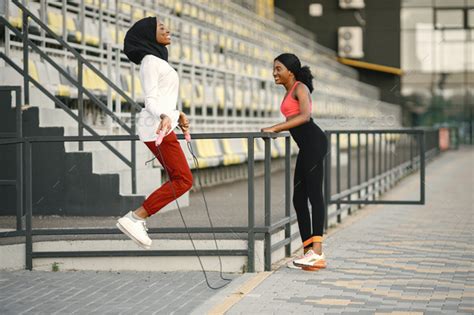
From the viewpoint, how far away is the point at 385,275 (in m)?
8.23

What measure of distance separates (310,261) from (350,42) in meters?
45.8

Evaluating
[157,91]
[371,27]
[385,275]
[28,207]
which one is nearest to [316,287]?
[385,275]

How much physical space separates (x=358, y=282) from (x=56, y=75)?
5.58 metres

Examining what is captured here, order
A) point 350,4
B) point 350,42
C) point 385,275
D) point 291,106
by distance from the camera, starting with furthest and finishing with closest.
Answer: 1. point 350,42
2. point 350,4
3. point 291,106
4. point 385,275

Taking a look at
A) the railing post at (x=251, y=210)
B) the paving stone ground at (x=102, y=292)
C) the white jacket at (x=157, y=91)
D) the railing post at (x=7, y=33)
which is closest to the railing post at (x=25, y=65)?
the railing post at (x=7, y=33)

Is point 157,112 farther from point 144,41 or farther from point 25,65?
point 25,65

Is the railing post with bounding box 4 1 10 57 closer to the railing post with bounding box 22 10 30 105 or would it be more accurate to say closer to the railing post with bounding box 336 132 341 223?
the railing post with bounding box 22 10 30 105

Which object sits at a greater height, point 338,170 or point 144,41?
point 144,41

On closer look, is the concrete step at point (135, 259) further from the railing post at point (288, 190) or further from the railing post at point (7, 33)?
the railing post at point (7, 33)

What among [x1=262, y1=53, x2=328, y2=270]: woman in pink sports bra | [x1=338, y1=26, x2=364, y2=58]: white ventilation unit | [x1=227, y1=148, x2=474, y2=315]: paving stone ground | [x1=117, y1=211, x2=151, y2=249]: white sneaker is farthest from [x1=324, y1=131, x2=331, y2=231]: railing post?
[x1=338, y1=26, x2=364, y2=58]: white ventilation unit

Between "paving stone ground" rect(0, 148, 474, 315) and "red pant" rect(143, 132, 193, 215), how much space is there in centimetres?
59

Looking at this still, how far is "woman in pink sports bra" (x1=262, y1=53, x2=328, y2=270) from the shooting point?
849 centimetres

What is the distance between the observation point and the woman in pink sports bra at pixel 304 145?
849 cm

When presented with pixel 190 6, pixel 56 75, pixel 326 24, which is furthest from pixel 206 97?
pixel 326 24
